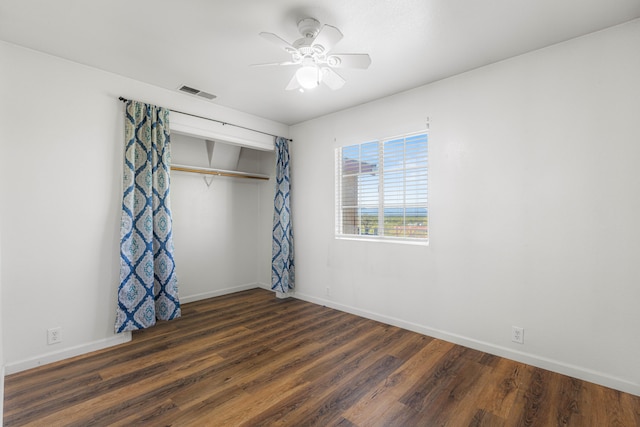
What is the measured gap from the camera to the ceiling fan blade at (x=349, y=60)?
2.18 metres

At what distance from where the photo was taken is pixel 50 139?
270 centimetres

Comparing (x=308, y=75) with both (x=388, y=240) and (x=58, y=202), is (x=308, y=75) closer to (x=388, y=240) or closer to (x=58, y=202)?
(x=388, y=240)

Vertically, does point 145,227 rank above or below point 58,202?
below

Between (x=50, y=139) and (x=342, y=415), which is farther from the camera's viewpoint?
(x=50, y=139)

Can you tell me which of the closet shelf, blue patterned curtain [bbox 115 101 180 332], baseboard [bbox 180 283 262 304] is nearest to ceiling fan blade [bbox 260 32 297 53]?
blue patterned curtain [bbox 115 101 180 332]

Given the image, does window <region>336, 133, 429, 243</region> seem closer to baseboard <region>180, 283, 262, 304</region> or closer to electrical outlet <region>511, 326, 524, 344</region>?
electrical outlet <region>511, 326, 524, 344</region>

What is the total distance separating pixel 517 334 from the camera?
270cm

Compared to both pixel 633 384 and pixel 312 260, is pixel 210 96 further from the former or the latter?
pixel 633 384

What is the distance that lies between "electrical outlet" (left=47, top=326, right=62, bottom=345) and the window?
3.15m

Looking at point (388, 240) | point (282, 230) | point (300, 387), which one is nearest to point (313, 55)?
point (388, 240)

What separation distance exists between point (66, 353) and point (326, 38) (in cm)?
Result: 353

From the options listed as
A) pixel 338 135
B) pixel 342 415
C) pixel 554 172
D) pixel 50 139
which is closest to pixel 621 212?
pixel 554 172

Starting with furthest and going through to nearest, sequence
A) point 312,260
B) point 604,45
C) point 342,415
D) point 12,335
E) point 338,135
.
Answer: point 312,260
point 338,135
point 12,335
point 604,45
point 342,415

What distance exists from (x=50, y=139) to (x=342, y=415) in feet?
11.1
